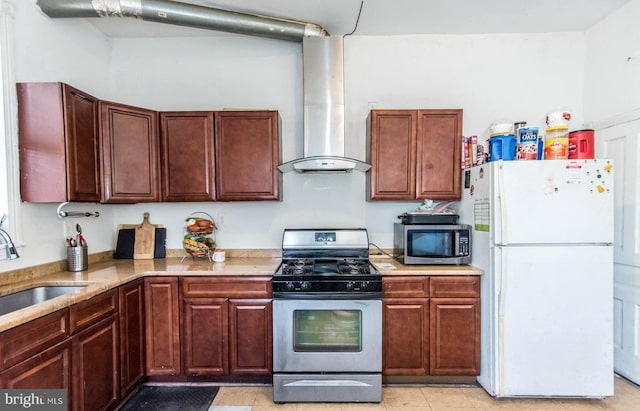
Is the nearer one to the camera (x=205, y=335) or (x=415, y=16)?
(x=205, y=335)

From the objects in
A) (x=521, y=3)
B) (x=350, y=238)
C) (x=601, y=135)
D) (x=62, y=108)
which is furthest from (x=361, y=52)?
(x=62, y=108)

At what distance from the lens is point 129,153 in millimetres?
2479

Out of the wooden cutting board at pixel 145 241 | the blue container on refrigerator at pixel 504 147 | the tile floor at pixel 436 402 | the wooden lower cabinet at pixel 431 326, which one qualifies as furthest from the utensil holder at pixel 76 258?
the blue container on refrigerator at pixel 504 147

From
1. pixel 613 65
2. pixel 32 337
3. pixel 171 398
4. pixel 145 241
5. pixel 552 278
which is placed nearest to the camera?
pixel 32 337

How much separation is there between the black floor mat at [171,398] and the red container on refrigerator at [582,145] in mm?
3278

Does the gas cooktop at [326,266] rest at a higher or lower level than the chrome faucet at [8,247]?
lower

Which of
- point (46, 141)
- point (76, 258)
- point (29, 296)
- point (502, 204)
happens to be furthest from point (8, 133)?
point (502, 204)

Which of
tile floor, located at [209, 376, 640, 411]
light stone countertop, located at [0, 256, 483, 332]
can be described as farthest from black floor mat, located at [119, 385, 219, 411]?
light stone countertop, located at [0, 256, 483, 332]

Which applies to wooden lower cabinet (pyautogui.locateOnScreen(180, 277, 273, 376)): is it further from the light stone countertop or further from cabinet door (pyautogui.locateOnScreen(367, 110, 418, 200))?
cabinet door (pyautogui.locateOnScreen(367, 110, 418, 200))

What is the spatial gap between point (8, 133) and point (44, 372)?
60.7 inches

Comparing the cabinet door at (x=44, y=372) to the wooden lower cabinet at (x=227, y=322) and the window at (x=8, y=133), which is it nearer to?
the wooden lower cabinet at (x=227, y=322)

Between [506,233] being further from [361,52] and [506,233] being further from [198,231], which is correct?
[198,231]

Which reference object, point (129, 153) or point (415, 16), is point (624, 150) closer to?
point (415, 16)

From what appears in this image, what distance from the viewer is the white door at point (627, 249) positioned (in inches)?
91.3
